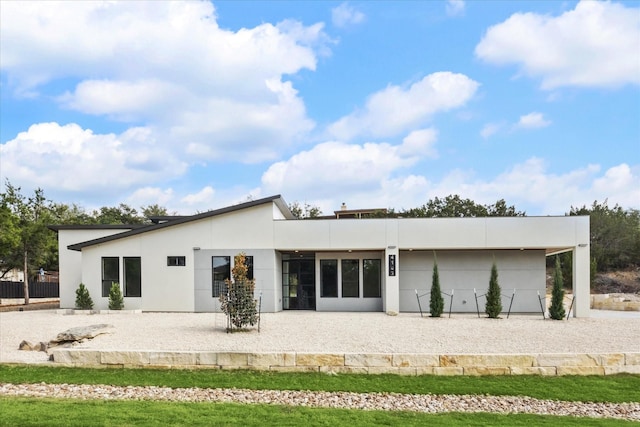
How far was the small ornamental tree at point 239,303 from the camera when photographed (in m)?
14.2

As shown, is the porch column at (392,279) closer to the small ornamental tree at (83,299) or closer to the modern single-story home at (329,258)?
the modern single-story home at (329,258)

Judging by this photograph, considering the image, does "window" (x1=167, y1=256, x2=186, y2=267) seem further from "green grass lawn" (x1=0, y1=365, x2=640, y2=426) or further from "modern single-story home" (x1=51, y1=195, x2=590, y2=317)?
"green grass lawn" (x1=0, y1=365, x2=640, y2=426)

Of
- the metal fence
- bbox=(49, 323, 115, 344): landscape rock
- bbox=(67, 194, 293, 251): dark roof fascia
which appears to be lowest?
the metal fence

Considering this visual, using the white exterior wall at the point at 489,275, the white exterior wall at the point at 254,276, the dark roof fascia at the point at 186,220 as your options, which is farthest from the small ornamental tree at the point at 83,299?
the white exterior wall at the point at 489,275

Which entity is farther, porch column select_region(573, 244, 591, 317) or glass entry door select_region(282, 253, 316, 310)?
glass entry door select_region(282, 253, 316, 310)

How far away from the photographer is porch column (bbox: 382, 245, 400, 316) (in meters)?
20.2

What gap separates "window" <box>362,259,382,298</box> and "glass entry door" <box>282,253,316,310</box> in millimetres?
2191

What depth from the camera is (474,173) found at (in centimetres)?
3275

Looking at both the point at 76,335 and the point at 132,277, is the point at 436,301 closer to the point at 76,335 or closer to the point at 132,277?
the point at 76,335

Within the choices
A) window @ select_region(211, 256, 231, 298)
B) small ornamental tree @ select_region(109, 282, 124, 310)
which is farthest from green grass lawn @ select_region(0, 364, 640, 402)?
window @ select_region(211, 256, 231, 298)

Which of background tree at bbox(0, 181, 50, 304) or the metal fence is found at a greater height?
background tree at bbox(0, 181, 50, 304)

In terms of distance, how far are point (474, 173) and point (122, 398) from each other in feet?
91.8

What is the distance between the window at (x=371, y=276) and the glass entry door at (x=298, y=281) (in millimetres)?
2191

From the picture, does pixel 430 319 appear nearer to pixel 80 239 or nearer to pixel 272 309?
pixel 272 309
